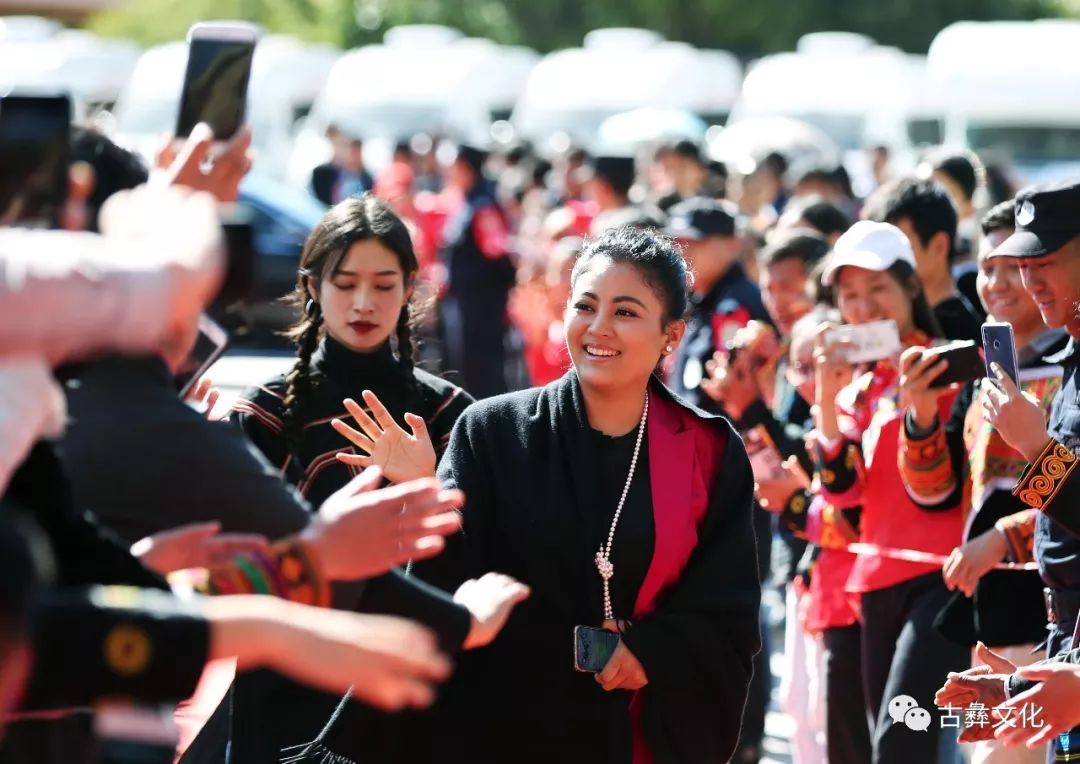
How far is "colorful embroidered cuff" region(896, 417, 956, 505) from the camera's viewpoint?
5.46m

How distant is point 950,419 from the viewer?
559cm

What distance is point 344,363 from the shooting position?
207 inches

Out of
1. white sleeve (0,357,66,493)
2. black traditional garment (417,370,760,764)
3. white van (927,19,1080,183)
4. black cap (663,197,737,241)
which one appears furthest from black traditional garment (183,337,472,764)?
white van (927,19,1080,183)

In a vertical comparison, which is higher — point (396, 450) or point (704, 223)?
point (704, 223)

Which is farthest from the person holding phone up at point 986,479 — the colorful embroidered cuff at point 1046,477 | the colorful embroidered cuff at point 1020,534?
the colorful embroidered cuff at point 1046,477

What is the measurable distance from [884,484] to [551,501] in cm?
169

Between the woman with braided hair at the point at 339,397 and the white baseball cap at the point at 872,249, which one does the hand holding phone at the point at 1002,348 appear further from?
the woman with braided hair at the point at 339,397

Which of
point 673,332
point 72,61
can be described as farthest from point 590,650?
point 72,61

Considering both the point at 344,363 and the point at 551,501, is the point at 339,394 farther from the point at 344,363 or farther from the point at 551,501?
the point at 551,501

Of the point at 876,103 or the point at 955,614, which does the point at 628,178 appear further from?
the point at 876,103

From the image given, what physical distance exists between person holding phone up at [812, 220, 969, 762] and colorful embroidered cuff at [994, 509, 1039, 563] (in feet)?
1.47

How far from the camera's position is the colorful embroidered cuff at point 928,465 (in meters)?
5.46

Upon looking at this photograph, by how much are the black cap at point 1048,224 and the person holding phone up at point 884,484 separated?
35.1 inches

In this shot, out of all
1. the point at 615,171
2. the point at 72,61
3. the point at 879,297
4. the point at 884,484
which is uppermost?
the point at 72,61
